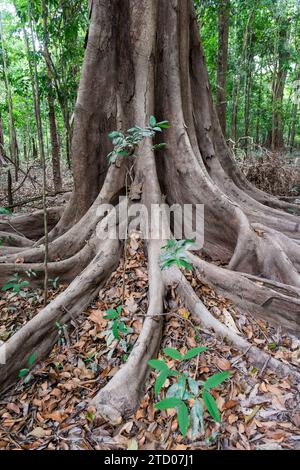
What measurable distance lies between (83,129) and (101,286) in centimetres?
182

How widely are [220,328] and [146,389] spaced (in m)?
0.68

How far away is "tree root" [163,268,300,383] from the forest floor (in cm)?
5

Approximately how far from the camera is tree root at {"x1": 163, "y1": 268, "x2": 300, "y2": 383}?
2145mm

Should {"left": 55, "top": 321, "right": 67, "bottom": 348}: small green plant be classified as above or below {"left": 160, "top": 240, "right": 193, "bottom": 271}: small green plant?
below

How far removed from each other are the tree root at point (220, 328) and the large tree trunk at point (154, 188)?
1 cm

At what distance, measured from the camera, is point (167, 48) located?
3734 millimetres

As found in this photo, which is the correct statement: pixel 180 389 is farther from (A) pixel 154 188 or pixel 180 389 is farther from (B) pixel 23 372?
(A) pixel 154 188

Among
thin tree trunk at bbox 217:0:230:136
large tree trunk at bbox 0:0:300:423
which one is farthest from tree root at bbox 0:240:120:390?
thin tree trunk at bbox 217:0:230:136

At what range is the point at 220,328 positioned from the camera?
234 cm

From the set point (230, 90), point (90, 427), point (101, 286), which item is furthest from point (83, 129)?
point (230, 90)

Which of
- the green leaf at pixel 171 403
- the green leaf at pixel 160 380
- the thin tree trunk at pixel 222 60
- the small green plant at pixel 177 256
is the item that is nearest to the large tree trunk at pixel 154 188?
the small green plant at pixel 177 256

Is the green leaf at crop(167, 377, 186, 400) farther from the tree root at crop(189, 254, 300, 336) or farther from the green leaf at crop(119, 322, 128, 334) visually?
the tree root at crop(189, 254, 300, 336)
